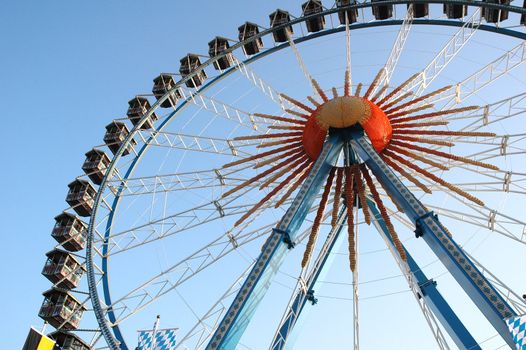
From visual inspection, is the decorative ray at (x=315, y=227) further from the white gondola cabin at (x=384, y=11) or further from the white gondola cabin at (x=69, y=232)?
the white gondola cabin at (x=69, y=232)

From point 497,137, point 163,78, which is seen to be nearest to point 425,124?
point 497,137

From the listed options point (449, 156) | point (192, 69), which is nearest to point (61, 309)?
point (192, 69)

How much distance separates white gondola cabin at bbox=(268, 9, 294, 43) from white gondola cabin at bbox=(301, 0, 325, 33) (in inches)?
25.8

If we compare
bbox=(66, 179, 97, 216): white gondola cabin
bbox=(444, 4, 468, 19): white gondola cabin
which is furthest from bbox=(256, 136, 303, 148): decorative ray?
bbox=(66, 179, 97, 216): white gondola cabin

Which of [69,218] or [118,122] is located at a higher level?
[118,122]

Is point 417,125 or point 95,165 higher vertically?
point 95,165

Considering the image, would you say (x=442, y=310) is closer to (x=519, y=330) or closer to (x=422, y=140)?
(x=519, y=330)

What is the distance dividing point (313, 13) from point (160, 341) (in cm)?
1183

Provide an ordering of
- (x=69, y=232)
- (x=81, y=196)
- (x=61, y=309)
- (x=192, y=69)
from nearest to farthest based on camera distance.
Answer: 1. (x=61, y=309)
2. (x=69, y=232)
3. (x=81, y=196)
4. (x=192, y=69)

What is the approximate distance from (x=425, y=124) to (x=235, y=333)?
6.76 m

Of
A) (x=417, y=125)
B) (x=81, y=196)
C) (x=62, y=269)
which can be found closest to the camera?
(x=417, y=125)

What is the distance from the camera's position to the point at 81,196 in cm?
1750

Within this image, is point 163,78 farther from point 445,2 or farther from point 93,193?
point 445,2

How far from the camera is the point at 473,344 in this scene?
9.76 meters
